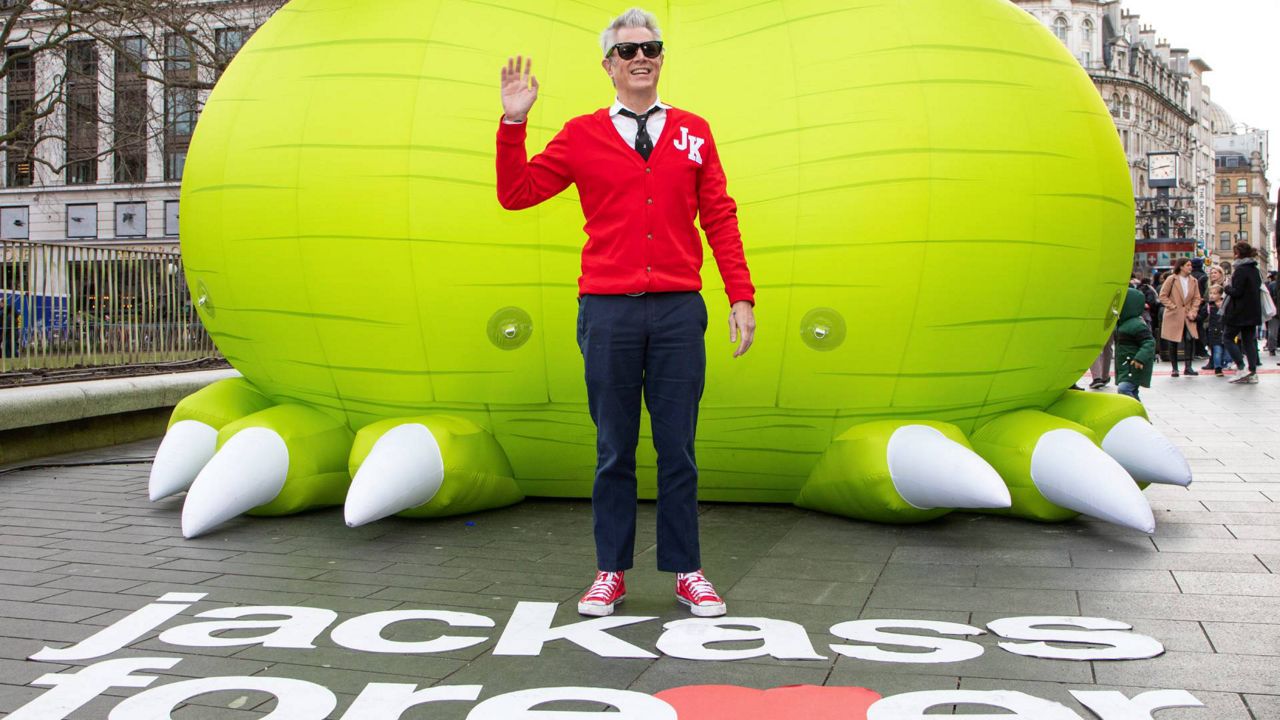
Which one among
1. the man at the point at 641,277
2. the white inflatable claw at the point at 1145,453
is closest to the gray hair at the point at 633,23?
the man at the point at 641,277

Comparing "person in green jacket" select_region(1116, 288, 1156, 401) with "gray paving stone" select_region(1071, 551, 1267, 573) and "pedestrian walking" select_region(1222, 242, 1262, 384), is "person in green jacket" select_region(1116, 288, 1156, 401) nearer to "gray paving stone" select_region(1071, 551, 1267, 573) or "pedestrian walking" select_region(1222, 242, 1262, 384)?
"pedestrian walking" select_region(1222, 242, 1262, 384)

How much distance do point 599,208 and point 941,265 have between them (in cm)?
154

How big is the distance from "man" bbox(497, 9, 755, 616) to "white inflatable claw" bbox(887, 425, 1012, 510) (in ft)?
3.51

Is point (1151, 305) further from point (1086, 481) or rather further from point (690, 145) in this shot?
point (690, 145)

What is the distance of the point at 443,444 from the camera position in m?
4.50

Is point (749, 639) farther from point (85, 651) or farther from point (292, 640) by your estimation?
point (85, 651)

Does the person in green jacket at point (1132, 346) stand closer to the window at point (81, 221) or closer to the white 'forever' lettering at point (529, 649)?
the white 'forever' lettering at point (529, 649)

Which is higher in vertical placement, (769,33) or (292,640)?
(769,33)

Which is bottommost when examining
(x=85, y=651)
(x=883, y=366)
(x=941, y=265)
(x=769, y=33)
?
(x=85, y=651)

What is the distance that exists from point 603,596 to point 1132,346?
7247 millimetres

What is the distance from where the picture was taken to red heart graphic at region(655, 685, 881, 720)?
2604 millimetres

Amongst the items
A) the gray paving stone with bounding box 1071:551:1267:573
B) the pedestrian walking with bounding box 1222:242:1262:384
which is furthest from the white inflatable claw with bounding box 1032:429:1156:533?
the pedestrian walking with bounding box 1222:242:1262:384

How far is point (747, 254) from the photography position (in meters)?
4.34

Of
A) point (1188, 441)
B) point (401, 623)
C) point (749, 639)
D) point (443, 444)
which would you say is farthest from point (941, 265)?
point (1188, 441)
